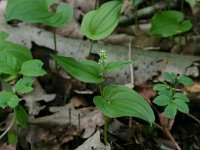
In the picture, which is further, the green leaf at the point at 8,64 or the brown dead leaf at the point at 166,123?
the brown dead leaf at the point at 166,123

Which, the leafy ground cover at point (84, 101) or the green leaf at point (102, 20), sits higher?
the green leaf at point (102, 20)

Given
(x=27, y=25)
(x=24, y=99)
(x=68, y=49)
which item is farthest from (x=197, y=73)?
(x=27, y=25)

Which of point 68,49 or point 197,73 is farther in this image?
point 68,49

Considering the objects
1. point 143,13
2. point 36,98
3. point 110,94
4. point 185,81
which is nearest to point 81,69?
point 110,94

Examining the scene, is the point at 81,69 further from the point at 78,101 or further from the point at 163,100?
the point at 78,101

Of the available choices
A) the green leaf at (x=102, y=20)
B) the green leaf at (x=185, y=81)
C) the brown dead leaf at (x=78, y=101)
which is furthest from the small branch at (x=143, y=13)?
the green leaf at (x=185, y=81)

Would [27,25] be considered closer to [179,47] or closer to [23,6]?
[23,6]

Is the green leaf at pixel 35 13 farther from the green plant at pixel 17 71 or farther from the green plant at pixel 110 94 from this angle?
the green plant at pixel 110 94
